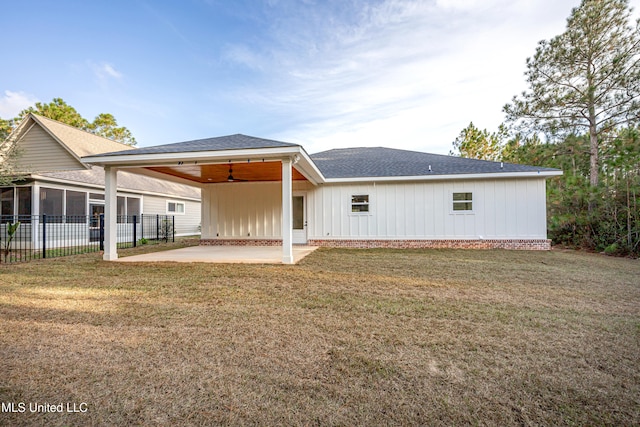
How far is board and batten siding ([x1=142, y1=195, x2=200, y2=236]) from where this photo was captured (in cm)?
1578

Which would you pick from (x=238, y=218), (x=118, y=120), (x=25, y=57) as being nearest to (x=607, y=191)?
(x=238, y=218)

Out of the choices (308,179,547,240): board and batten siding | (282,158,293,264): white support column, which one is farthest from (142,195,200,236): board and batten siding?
(282,158,293,264): white support column

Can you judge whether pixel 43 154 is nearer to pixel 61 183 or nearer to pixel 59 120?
pixel 61 183

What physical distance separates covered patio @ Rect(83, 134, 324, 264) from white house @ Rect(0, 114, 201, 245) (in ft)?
8.90

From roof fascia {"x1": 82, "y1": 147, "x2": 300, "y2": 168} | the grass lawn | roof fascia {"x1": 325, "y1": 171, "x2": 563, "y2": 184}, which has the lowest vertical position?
the grass lawn

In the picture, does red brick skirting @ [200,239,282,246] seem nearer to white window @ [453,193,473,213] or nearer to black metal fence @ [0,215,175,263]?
black metal fence @ [0,215,175,263]

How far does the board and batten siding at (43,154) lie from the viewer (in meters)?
12.8

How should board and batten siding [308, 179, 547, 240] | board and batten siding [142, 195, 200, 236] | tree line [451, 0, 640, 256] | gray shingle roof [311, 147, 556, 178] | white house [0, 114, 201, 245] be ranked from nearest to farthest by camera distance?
1. tree line [451, 0, 640, 256]
2. board and batten siding [308, 179, 547, 240]
3. gray shingle roof [311, 147, 556, 178]
4. white house [0, 114, 201, 245]
5. board and batten siding [142, 195, 200, 236]

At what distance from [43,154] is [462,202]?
1789cm

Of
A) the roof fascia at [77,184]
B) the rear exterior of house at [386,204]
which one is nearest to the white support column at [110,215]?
the rear exterior of house at [386,204]

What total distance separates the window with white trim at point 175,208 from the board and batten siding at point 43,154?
498cm

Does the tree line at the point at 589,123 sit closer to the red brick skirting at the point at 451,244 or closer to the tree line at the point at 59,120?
the red brick skirting at the point at 451,244

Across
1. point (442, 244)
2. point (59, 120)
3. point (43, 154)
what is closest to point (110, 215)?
point (43, 154)

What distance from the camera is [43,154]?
13.0m
